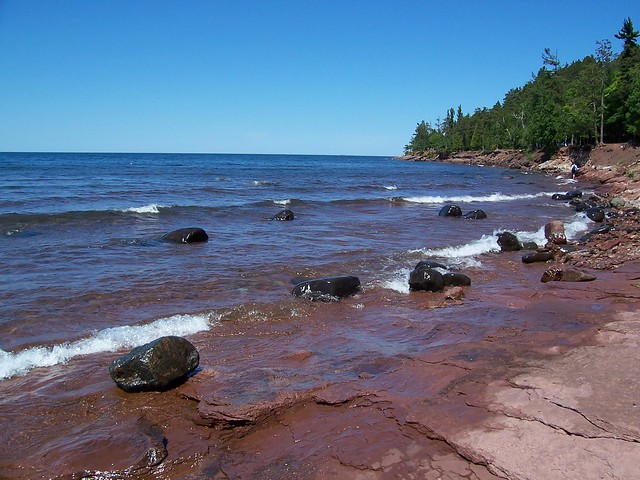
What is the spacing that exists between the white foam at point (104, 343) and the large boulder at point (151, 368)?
1515 millimetres

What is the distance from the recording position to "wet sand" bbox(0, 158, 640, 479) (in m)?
4.07

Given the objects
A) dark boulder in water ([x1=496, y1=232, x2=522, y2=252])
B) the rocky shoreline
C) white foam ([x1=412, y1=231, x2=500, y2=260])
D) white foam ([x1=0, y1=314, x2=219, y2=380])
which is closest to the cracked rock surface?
the rocky shoreline

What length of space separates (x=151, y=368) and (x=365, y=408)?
2.67 meters

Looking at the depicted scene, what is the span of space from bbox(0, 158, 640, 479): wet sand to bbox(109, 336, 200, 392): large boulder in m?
0.14

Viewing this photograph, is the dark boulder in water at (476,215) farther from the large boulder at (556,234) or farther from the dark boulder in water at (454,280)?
the dark boulder in water at (454,280)

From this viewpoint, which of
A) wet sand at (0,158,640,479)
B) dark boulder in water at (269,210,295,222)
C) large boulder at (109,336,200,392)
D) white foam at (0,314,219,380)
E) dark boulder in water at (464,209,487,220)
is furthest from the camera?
dark boulder in water at (464,209,487,220)

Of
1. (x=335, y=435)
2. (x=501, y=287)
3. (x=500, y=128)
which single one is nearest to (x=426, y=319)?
(x=501, y=287)

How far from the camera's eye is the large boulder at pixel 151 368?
574 cm

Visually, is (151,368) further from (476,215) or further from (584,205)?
(584,205)

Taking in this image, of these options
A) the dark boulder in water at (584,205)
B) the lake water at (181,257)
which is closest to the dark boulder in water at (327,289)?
the lake water at (181,257)

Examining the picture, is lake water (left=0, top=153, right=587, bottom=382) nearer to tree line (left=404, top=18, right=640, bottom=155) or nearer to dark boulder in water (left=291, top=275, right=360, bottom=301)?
dark boulder in water (left=291, top=275, right=360, bottom=301)

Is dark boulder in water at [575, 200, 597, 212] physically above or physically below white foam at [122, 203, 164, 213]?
below

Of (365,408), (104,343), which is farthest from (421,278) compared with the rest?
(104,343)

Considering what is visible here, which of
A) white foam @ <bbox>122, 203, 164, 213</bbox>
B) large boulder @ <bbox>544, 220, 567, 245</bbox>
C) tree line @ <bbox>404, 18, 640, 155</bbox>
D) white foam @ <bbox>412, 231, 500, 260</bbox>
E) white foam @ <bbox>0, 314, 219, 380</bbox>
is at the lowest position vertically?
white foam @ <bbox>0, 314, 219, 380</bbox>
